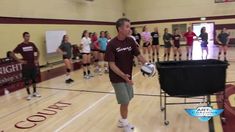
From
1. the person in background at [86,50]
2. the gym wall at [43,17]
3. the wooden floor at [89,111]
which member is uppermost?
the gym wall at [43,17]

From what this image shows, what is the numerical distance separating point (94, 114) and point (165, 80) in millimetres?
2105

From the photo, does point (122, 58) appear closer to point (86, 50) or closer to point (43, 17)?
point (86, 50)

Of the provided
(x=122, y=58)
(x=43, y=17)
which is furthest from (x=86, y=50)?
(x=122, y=58)

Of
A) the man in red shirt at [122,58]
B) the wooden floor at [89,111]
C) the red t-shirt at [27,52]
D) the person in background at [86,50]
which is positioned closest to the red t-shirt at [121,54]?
the man in red shirt at [122,58]

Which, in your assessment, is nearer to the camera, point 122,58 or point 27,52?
point 122,58

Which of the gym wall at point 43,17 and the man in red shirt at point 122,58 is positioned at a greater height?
the gym wall at point 43,17

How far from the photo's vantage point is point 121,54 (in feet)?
13.6

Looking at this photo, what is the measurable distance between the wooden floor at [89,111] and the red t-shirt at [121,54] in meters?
1.23

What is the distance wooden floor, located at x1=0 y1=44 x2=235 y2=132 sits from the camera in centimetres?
492

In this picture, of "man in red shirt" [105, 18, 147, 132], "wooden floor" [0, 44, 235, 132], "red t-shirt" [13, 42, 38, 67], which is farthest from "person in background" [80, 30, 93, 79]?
"man in red shirt" [105, 18, 147, 132]

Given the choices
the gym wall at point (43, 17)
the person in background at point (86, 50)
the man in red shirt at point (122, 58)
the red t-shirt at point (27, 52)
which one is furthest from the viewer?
the gym wall at point (43, 17)

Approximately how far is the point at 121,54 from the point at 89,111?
244cm

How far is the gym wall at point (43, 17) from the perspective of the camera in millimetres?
10422

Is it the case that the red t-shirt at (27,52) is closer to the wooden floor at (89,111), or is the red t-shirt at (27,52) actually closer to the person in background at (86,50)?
the wooden floor at (89,111)
